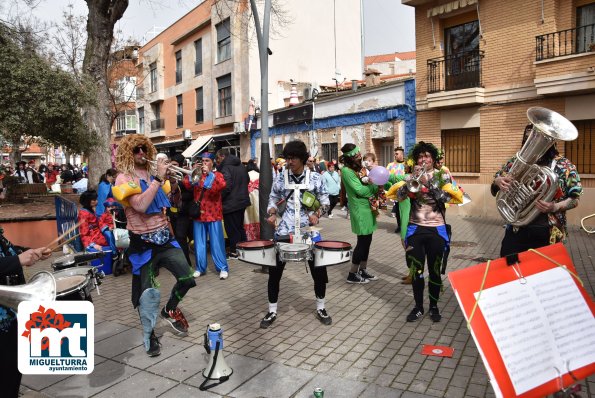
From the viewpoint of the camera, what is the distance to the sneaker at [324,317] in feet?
16.5

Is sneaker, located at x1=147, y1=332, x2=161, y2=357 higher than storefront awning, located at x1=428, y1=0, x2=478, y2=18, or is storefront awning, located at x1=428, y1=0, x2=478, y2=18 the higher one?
storefront awning, located at x1=428, y1=0, x2=478, y2=18

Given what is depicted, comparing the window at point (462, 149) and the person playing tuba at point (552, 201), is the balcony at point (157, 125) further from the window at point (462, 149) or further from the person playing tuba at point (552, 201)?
the person playing tuba at point (552, 201)

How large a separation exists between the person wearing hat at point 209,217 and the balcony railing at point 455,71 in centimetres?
991

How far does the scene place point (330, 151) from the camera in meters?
19.7

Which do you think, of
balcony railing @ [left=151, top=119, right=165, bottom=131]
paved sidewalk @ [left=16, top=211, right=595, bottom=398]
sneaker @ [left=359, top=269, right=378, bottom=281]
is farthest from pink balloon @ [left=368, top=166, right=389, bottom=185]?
balcony railing @ [left=151, top=119, right=165, bottom=131]

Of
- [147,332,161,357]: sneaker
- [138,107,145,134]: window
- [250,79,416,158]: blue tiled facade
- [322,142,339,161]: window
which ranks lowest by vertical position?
[147,332,161,357]: sneaker

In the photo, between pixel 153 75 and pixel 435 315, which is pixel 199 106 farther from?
pixel 435 315

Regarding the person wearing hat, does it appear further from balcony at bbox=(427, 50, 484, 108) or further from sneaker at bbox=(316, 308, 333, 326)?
balcony at bbox=(427, 50, 484, 108)

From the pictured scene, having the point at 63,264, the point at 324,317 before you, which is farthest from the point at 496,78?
the point at 63,264

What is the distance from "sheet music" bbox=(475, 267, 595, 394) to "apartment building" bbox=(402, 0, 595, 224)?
10651 mm

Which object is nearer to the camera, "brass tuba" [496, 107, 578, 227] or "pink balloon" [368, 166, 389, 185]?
"brass tuba" [496, 107, 578, 227]

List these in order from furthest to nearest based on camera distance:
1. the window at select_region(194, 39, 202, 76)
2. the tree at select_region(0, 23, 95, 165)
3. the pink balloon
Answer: the window at select_region(194, 39, 202, 76) → the tree at select_region(0, 23, 95, 165) → the pink balloon

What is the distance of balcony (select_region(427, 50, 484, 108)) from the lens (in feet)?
45.2

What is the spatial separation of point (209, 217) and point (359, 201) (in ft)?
7.78
